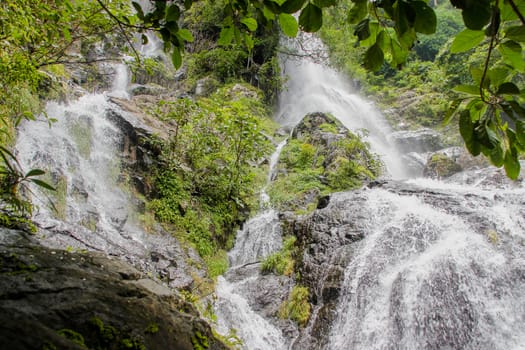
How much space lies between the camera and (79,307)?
129cm

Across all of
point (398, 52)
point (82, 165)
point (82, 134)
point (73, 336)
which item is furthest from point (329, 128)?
point (73, 336)

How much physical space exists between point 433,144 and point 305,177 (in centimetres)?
861

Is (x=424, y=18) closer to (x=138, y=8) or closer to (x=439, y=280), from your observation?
(x=138, y=8)

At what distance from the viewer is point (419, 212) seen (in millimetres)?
6750

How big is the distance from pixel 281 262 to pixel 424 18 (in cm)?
599

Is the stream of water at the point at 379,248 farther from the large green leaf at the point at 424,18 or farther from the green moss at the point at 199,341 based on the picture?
the large green leaf at the point at 424,18

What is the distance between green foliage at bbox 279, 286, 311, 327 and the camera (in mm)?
5363

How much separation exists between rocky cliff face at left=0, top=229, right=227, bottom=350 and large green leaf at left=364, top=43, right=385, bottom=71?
1309 millimetres

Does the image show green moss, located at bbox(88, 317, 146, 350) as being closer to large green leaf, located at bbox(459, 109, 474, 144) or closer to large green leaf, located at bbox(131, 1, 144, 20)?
large green leaf, located at bbox(131, 1, 144, 20)

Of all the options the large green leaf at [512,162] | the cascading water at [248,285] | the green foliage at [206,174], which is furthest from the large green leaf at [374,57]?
the green foliage at [206,174]

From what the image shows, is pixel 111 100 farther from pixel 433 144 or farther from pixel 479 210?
pixel 433 144

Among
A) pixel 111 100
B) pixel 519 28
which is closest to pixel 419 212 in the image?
pixel 519 28

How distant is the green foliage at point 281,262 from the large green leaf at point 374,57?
5628 mm

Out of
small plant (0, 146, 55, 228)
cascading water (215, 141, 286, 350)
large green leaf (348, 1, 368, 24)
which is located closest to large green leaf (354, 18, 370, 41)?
large green leaf (348, 1, 368, 24)
